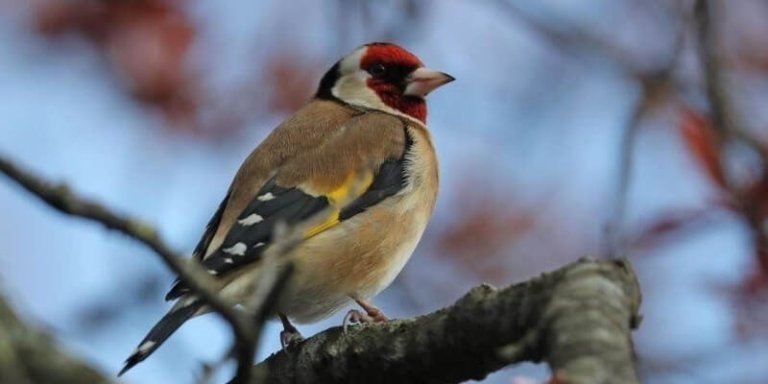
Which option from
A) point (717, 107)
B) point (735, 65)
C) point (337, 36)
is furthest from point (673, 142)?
point (717, 107)

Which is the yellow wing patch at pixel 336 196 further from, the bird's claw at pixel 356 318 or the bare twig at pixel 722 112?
the bare twig at pixel 722 112

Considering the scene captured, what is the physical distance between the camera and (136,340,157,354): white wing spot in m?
4.02

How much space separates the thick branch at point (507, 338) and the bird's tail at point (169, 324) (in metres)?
0.38

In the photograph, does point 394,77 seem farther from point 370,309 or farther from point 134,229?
point 134,229

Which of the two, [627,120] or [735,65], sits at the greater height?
[735,65]

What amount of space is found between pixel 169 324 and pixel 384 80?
99.9 inches

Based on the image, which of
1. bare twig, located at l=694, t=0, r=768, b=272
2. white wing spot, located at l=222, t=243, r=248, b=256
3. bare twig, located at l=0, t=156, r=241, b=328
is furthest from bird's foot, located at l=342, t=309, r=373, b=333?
bare twig, located at l=0, t=156, r=241, b=328

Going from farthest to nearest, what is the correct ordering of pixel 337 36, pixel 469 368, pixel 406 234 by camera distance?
pixel 337 36 < pixel 406 234 < pixel 469 368

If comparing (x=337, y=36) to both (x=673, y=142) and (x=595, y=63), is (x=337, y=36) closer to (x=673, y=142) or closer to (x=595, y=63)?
(x=595, y=63)

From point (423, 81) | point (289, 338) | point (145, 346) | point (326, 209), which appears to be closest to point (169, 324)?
point (145, 346)

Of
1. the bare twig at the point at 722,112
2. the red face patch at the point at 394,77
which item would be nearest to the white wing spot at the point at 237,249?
the bare twig at the point at 722,112

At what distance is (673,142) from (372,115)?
194 centimetres

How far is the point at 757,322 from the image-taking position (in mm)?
5512

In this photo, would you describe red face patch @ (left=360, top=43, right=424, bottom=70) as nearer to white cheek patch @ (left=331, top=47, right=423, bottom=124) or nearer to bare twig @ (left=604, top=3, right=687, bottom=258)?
white cheek patch @ (left=331, top=47, right=423, bottom=124)
